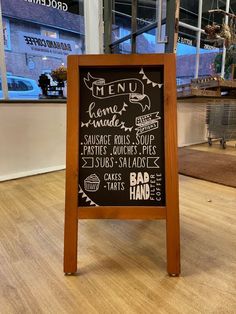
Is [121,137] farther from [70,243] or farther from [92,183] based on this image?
[70,243]

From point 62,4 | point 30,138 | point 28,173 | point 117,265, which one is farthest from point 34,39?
point 117,265

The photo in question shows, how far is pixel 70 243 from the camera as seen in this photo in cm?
98

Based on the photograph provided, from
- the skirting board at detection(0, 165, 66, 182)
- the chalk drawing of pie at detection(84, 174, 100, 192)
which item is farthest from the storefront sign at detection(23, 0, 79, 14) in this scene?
the chalk drawing of pie at detection(84, 174, 100, 192)

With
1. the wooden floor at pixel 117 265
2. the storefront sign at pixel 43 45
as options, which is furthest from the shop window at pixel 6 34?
the wooden floor at pixel 117 265

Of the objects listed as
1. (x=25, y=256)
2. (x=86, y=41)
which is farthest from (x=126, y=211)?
(x=86, y=41)

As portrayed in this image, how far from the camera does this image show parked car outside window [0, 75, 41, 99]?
7.63 ft

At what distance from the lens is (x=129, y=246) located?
1185 mm

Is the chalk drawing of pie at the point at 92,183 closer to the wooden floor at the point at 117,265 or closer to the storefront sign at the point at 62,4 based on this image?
the wooden floor at the point at 117,265

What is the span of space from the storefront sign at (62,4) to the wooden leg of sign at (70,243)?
2.40 metres

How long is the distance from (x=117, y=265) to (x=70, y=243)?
0.23 meters

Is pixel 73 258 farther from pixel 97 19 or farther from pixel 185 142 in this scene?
pixel 185 142

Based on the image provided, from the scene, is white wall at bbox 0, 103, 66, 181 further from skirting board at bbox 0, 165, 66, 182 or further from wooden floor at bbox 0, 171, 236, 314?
wooden floor at bbox 0, 171, 236, 314

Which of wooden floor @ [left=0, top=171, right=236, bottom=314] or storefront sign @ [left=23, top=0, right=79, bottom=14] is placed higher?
storefront sign @ [left=23, top=0, right=79, bottom=14]

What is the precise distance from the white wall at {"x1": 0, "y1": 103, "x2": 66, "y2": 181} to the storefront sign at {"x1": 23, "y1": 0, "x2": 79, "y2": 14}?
3.49 feet
